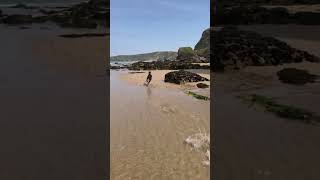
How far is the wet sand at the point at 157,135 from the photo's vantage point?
4.04m

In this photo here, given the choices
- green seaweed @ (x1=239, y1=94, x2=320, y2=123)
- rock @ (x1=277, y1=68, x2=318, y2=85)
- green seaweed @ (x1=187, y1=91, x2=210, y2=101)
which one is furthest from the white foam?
rock @ (x1=277, y1=68, x2=318, y2=85)

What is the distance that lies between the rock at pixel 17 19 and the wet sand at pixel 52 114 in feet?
15.0

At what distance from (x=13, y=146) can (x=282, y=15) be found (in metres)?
12.3

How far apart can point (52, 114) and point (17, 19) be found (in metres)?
10.1

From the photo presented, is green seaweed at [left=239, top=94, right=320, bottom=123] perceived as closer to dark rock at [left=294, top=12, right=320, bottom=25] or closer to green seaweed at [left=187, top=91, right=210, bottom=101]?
green seaweed at [left=187, top=91, right=210, bottom=101]

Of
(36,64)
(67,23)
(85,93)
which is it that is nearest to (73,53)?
(36,64)

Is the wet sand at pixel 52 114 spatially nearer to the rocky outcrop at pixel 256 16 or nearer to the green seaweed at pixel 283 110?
the green seaweed at pixel 283 110

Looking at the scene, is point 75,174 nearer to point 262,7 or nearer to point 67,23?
point 67,23

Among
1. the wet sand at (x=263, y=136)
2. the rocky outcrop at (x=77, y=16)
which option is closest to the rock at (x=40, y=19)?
the rocky outcrop at (x=77, y=16)

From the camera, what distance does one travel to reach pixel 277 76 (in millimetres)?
8047

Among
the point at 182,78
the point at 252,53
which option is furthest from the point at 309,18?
the point at 182,78

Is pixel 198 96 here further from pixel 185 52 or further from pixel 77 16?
pixel 185 52

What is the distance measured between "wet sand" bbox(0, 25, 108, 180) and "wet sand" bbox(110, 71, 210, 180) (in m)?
0.24

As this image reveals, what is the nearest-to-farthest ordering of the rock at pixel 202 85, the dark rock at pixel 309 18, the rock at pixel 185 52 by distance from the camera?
1. the rock at pixel 202 85
2. the dark rock at pixel 309 18
3. the rock at pixel 185 52
